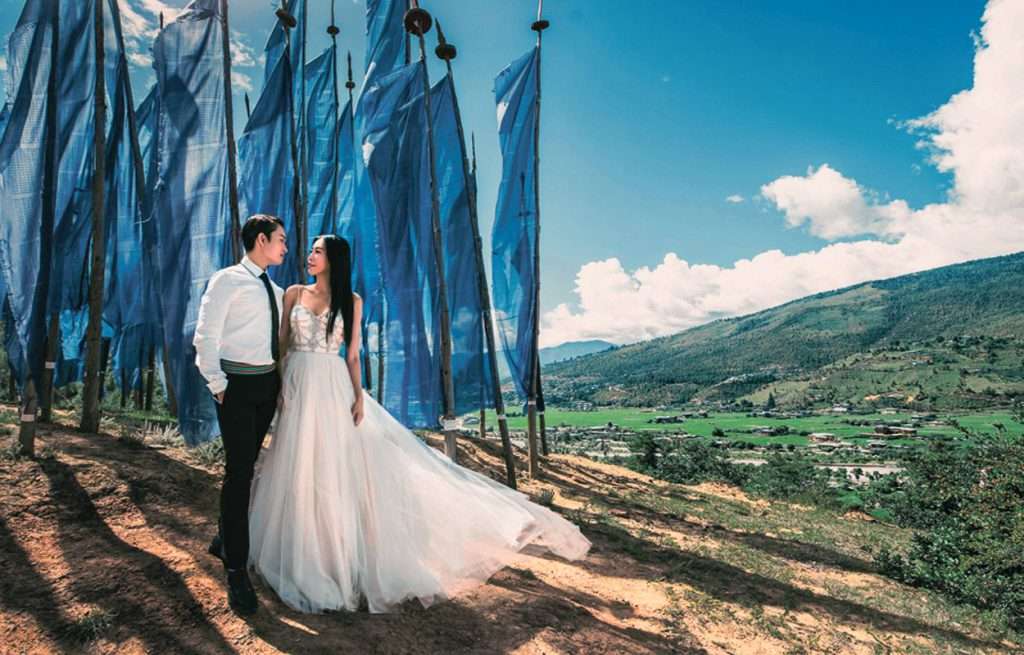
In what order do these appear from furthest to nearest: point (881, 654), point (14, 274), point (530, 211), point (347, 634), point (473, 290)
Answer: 1. point (530, 211)
2. point (473, 290)
3. point (14, 274)
4. point (881, 654)
5. point (347, 634)

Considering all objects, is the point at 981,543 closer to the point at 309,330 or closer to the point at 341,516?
the point at 341,516

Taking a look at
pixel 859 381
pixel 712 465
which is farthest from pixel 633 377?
pixel 712 465

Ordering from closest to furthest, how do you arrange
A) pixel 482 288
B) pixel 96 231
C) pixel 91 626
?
1. pixel 91 626
2. pixel 96 231
3. pixel 482 288

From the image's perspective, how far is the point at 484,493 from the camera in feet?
14.5

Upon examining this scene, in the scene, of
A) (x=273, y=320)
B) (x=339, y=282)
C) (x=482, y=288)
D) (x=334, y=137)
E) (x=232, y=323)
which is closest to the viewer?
(x=232, y=323)

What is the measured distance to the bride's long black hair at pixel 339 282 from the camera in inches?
135

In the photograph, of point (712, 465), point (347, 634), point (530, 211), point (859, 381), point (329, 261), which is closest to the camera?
point (347, 634)

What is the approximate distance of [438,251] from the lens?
24.7ft

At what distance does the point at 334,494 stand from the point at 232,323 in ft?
3.98

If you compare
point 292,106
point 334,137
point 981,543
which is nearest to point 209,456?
point 292,106

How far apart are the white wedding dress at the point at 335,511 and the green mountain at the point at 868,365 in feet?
380

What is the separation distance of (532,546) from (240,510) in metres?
2.30

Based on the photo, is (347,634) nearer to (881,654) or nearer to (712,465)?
(881,654)

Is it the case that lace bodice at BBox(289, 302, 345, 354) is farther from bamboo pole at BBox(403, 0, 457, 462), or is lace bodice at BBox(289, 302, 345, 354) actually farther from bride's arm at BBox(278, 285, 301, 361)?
bamboo pole at BBox(403, 0, 457, 462)
